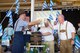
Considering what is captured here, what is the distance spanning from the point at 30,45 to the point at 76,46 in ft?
8.94

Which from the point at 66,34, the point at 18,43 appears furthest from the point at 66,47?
the point at 18,43

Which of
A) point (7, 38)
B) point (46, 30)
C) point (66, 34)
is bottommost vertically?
point (7, 38)

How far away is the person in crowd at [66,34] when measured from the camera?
267 inches

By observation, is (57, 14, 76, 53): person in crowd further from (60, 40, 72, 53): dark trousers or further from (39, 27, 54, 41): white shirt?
(39, 27, 54, 41): white shirt

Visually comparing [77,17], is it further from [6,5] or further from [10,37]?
[10,37]

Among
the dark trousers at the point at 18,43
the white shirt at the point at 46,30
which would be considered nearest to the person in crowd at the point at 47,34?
the white shirt at the point at 46,30

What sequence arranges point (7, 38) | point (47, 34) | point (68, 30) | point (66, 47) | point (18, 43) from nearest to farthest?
point (18, 43) → point (47, 34) → point (68, 30) → point (66, 47) → point (7, 38)

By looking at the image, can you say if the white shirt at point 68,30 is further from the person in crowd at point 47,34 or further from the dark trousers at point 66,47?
the person in crowd at point 47,34

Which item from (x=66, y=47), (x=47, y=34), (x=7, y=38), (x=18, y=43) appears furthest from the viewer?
(x=7, y=38)

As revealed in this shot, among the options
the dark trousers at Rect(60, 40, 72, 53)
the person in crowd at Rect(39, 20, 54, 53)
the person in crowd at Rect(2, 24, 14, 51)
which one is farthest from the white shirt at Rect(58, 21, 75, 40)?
the person in crowd at Rect(2, 24, 14, 51)

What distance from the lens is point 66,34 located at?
6.80 metres

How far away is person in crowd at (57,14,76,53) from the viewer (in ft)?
22.3

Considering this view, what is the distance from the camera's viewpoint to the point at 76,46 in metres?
8.13

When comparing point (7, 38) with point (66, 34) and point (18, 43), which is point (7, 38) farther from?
point (18, 43)
